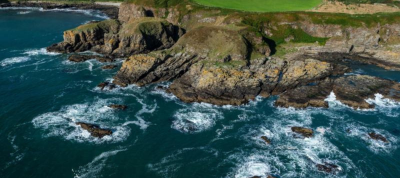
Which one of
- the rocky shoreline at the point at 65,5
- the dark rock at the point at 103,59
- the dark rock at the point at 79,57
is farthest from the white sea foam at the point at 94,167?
the rocky shoreline at the point at 65,5

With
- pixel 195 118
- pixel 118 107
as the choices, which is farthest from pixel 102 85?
pixel 195 118

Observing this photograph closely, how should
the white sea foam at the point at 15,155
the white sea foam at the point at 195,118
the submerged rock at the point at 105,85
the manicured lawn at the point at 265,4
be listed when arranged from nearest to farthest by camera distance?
the white sea foam at the point at 15,155 → the white sea foam at the point at 195,118 → the submerged rock at the point at 105,85 → the manicured lawn at the point at 265,4

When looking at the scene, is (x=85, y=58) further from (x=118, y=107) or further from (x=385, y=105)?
(x=385, y=105)

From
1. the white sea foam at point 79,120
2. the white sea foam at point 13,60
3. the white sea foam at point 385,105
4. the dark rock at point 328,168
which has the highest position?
the white sea foam at point 385,105

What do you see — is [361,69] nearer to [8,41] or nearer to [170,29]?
[170,29]

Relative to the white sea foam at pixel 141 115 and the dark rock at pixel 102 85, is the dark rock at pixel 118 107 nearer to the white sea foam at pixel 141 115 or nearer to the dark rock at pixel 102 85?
the white sea foam at pixel 141 115

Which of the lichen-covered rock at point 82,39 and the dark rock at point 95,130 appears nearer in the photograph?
the dark rock at point 95,130
